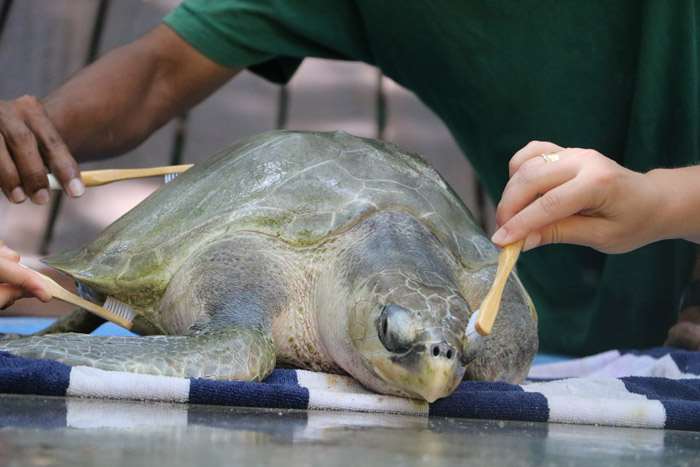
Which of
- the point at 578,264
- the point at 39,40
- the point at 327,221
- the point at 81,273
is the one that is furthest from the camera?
the point at 39,40

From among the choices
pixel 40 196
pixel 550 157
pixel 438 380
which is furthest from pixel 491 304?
pixel 40 196

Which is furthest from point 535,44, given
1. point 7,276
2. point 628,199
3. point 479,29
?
point 7,276

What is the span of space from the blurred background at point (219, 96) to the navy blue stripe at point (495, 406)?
135 inches

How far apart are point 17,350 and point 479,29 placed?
157 cm

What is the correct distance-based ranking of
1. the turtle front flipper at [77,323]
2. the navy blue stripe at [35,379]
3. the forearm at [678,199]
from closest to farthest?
the navy blue stripe at [35,379] → the forearm at [678,199] → the turtle front flipper at [77,323]

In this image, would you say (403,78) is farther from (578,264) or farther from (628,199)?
(628,199)

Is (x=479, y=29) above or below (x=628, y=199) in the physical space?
above

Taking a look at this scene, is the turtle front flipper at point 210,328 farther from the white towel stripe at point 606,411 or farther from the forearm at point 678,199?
the forearm at point 678,199

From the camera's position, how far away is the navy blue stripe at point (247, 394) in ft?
3.01

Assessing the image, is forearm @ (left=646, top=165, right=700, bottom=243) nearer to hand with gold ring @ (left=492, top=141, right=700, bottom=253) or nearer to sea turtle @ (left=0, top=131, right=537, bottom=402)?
hand with gold ring @ (left=492, top=141, right=700, bottom=253)

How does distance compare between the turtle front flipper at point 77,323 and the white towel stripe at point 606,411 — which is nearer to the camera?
the white towel stripe at point 606,411

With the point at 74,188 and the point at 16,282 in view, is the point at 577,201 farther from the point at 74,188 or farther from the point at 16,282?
the point at 74,188

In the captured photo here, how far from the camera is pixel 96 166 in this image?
4223 mm

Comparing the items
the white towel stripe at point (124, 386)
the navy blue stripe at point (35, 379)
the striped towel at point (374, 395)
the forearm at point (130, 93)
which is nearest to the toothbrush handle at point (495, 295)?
the striped towel at point (374, 395)
